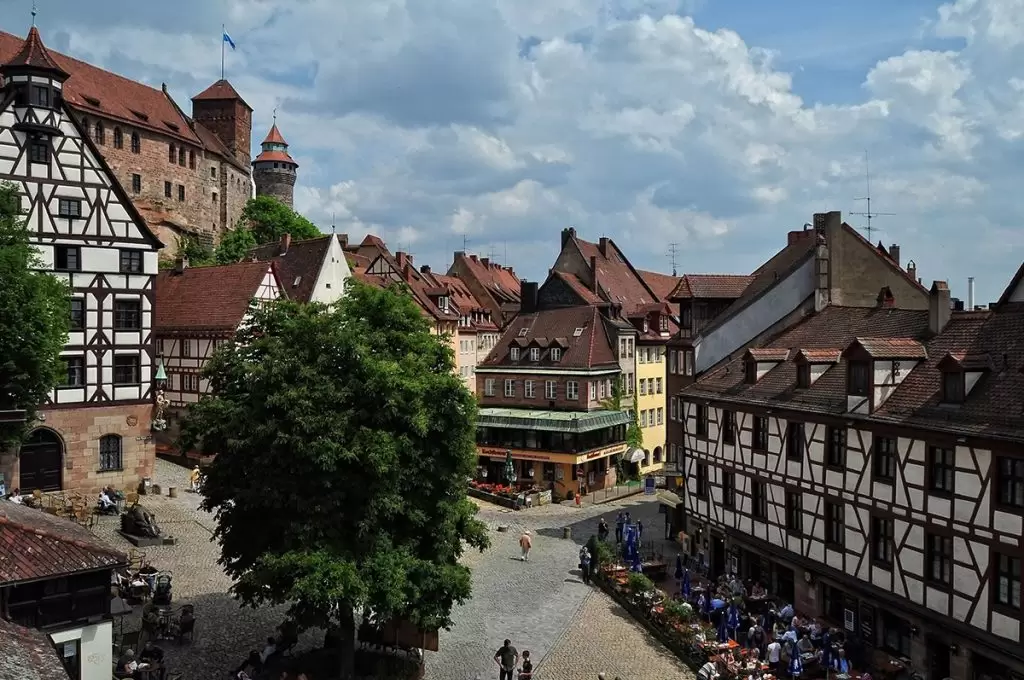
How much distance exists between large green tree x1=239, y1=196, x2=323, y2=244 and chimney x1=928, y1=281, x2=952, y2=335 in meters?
69.6

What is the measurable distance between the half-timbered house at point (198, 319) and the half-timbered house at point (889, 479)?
2643 cm

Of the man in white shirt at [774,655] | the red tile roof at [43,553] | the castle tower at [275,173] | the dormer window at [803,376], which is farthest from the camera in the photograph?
the castle tower at [275,173]

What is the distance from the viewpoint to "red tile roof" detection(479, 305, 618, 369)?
2188 inches

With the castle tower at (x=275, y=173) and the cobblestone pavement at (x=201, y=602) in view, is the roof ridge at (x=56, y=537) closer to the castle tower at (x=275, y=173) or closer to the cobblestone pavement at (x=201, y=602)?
the cobblestone pavement at (x=201, y=602)

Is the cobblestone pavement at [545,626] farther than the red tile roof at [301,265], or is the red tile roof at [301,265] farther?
the red tile roof at [301,265]

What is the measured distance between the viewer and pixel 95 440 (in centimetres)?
3769

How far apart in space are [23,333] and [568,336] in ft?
115

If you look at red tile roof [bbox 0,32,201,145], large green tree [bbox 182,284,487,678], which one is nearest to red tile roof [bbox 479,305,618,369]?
large green tree [bbox 182,284,487,678]

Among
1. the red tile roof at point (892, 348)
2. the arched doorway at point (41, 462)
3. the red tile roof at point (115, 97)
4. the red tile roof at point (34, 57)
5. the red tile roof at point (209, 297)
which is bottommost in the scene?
the arched doorway at point (41, 462)

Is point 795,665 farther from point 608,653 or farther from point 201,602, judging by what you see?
point 201,602

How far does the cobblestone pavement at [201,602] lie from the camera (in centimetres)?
2305

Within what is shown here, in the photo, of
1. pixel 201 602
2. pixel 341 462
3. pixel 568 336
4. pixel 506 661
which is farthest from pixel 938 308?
pixel 568 336

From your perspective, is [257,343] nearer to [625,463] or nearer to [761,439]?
[761,439]

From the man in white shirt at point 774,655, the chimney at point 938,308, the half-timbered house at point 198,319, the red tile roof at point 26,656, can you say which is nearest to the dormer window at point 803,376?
the chimney at point 938,308
